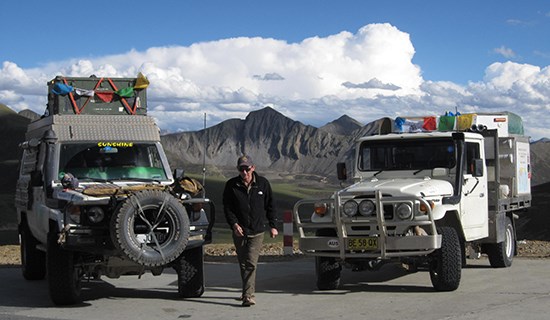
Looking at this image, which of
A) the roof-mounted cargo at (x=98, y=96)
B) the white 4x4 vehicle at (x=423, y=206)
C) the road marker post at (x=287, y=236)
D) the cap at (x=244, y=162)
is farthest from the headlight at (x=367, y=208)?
the road marker post at (x=287, y=236)

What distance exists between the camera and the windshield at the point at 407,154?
1366 centimetres

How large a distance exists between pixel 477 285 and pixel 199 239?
4586 millimetres

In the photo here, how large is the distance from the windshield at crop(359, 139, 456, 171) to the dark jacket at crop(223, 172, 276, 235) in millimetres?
3443

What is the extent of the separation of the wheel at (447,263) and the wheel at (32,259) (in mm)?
6744

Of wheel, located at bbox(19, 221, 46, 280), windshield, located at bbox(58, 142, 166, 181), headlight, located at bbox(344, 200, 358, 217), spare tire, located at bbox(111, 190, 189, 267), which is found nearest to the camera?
spare tire, located at bbox(111, 190, 189, 267)

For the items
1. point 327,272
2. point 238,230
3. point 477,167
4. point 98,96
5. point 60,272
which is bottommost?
point 327,272

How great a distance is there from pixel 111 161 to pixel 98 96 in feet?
7.96

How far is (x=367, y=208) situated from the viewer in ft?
39.2

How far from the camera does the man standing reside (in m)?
11.1

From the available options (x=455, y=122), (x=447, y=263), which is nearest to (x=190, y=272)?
(x=447, y=263)

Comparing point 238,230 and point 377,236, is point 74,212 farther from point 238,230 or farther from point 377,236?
point 377,236

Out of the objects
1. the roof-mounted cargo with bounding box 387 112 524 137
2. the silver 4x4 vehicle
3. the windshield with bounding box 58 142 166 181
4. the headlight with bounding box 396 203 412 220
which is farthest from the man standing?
the roof-mounted cargo with bounding box 387 112 524 137

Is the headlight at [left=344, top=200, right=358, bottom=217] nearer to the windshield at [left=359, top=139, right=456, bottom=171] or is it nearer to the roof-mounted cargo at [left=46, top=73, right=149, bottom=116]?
the windshield at [left=359, top=139, right=456, bottom=171]

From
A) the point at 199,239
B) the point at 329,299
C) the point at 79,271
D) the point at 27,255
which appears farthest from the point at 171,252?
the point at 27,255
